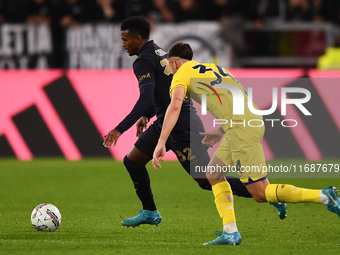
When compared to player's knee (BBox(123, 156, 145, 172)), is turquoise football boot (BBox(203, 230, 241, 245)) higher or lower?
lower

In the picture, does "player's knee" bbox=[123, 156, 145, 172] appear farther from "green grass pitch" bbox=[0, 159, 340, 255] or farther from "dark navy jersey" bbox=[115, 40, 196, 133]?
"green grass pitch" bbox=[0, 159, 340, 255]

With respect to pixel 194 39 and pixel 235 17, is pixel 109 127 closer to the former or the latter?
pixel 194 39

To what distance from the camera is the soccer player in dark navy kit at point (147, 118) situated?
17.8 ft

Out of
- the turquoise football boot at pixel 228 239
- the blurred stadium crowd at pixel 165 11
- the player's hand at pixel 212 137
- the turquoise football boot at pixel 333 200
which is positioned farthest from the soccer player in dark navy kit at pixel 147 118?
the blurred stadium crowd at pixel 165 11

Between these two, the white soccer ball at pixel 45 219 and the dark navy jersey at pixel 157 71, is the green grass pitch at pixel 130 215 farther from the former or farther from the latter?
the dark navy jersey at pixel 157 71

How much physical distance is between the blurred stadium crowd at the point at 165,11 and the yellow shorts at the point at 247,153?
9.04 metres

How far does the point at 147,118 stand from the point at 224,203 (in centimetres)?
154

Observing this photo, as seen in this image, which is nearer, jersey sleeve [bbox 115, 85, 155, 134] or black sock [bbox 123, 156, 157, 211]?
jersey sleeve [bbox 115, 85, 155, 134]

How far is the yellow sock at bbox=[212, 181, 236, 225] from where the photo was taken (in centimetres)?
494

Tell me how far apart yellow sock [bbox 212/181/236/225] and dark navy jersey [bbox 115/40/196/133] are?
0.83 metres

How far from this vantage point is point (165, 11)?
1364 cm

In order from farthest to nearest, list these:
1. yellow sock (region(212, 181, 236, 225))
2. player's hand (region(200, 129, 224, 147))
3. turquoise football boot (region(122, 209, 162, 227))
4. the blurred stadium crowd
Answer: the blurred stadium crowd < turquoise football boot (region(122, 209, 162, 227)) < player's hand (region(200, 129, 224, 147)) < yellow sock (region(212, 181, 236, 225))

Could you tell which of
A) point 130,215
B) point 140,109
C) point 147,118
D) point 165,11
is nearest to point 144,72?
point 140,109

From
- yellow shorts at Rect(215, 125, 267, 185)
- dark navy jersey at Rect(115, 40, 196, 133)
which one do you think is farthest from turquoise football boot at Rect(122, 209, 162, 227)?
yellow shorts at Rect(215, 125, 267, 185)
